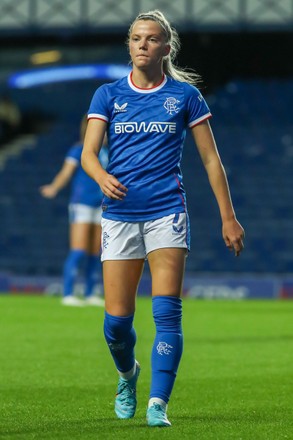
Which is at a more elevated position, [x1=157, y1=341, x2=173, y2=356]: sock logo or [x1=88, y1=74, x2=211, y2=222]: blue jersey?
[x1=88, y1=74, x2=211, y2=222]: blue jersey

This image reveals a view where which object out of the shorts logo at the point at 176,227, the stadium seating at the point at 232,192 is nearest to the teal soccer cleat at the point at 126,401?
the shorts logo at the point at 176,227

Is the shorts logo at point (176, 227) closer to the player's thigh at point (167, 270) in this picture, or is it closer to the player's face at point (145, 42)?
the player's thigh at point (167, 270)

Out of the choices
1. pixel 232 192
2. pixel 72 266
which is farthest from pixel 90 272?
pixel 232 192

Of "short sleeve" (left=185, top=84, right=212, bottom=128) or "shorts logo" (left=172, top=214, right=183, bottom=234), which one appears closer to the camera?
"shorts logo" (left=172, top=214, right=183, bottom=234)

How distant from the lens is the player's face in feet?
21.2

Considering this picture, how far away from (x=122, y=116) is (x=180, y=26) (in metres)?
21.5

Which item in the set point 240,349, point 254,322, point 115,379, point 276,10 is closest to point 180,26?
point 276,10

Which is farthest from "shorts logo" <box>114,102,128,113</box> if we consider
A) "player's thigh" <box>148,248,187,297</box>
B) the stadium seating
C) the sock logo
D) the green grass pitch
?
the stadium seating

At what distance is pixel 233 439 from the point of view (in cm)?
580

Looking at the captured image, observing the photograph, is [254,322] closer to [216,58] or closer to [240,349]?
[240,349]

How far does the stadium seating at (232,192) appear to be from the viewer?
24750mm

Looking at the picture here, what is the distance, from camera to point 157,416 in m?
6.20

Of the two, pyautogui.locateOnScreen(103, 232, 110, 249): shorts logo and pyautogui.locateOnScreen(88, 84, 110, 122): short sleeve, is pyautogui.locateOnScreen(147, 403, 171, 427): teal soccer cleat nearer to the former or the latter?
pyautogui.locateOnScreen(103, 232, 110, 249): shorts logo

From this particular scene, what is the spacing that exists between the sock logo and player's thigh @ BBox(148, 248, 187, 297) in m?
0.27
